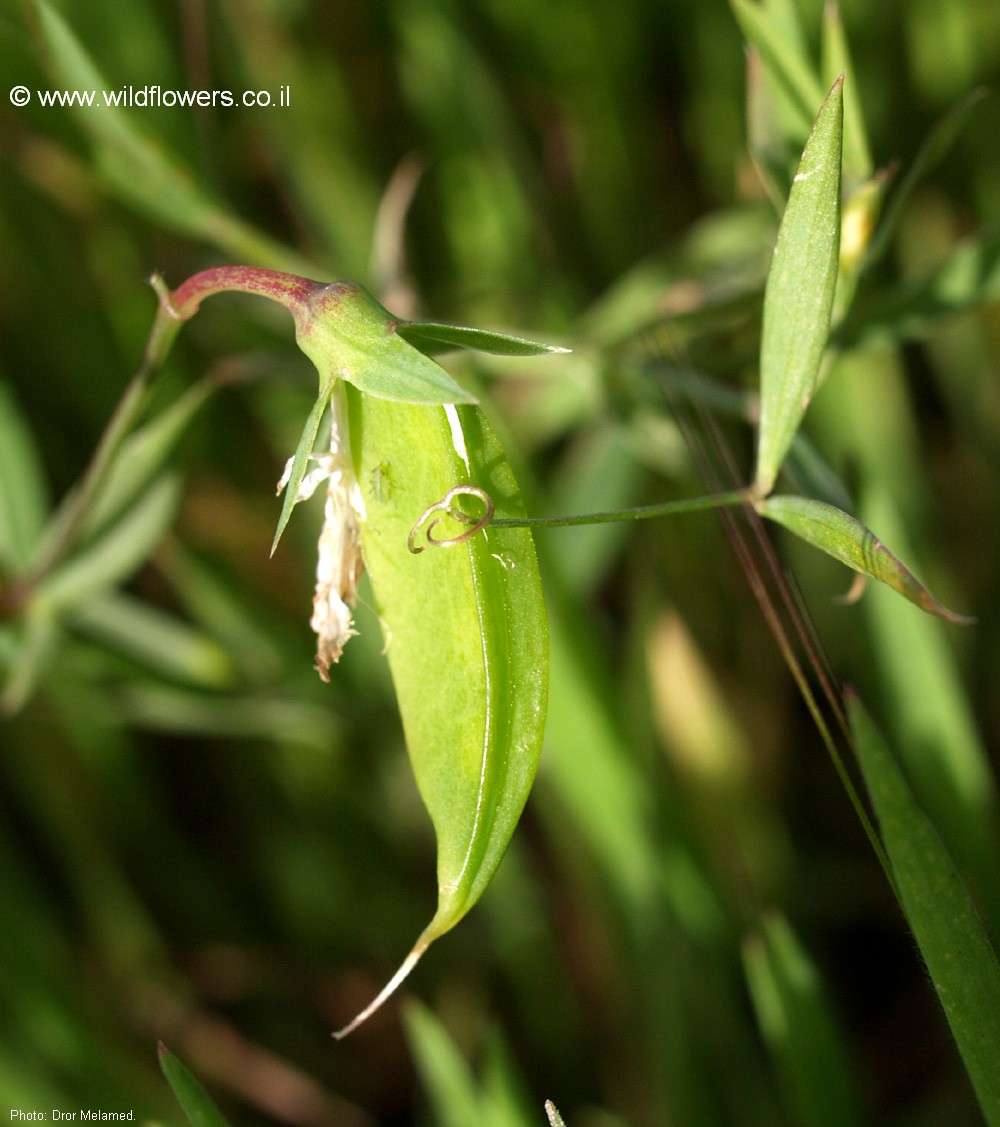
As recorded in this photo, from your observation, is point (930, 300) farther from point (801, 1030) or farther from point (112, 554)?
point (112, 554)

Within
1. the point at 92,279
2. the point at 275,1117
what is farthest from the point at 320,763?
the point at 92,279

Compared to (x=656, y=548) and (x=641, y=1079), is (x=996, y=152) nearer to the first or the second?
(x=656, y=548)

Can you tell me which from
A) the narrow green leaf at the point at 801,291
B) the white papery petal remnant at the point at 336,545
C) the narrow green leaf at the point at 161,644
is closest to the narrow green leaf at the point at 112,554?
the narrow green leaf at the point at 161,644

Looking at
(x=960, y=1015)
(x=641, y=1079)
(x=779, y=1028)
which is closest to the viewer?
(x=960, y=1015)

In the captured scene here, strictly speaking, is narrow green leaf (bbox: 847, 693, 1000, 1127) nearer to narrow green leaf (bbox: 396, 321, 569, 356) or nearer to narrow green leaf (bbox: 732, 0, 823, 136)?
narrow green leaf (bbox: 396, 321, 569, 356)

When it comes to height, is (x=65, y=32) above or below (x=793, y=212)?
above

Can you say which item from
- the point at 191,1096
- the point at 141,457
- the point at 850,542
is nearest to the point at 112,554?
the point at 141,457
